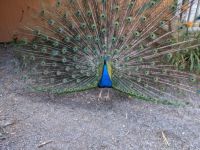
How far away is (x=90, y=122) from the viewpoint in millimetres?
3893

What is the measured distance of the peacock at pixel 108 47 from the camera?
4.31m

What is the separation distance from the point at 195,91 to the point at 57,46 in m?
2.05

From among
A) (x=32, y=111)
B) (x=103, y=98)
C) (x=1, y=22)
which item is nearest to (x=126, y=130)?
(x=103, y=98)

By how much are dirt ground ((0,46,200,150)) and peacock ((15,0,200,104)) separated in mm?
216

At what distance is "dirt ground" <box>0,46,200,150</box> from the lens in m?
3.52

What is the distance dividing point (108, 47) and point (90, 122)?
1046 mm

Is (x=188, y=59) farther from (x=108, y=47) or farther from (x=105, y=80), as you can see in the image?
(x=105, y=80)

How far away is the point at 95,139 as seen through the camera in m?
3.58

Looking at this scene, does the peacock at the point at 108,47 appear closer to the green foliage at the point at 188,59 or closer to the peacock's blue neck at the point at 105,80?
Result: the peacock's blue neck at the point at 105,80

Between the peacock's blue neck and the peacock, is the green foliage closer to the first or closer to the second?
the peacock

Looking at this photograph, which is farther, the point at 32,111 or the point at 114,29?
the point at 114,29

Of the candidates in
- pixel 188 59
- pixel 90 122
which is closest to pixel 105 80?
pixel 90 122

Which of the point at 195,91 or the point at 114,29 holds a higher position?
the point at 114,29

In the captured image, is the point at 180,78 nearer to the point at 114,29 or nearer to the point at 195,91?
the point at 195,91
